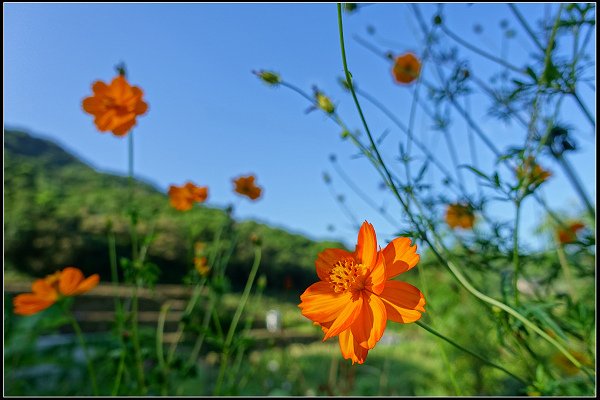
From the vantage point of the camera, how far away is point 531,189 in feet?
2.38

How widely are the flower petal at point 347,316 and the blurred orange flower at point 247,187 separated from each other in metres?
0.76

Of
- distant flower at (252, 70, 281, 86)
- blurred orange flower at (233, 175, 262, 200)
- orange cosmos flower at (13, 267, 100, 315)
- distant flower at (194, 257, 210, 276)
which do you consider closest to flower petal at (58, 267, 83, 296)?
orange cosmos flower at (13, 267, 100, 315)

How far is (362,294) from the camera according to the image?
53 cm

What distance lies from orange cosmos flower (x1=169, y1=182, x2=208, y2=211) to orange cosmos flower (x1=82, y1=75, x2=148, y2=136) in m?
0.24

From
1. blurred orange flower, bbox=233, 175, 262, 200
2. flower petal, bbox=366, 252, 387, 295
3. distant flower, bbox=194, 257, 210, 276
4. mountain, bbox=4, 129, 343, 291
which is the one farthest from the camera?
mountain, bbox=4, 129, 343, 291

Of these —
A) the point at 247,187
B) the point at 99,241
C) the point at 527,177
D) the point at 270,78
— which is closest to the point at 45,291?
the point at 247,187

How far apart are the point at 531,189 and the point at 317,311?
447mm

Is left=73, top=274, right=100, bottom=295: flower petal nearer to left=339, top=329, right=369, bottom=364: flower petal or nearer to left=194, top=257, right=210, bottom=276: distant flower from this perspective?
left=194, top=257, right=210, bottom=276: distant flower

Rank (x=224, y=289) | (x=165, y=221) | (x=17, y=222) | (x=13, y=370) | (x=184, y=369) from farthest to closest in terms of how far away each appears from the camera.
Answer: (x=165, y=221)
(x=17, y=222)
(x=13, y=370)
(x=224, y=289)
(x=184, y=369)

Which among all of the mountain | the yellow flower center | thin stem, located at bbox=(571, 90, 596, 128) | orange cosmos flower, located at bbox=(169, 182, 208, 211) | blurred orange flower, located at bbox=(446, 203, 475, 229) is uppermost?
thin stem, located at bbox=(571, 90, 596, 128)

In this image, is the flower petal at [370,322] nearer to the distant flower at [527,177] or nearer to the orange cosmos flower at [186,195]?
the distant flower at [527,177]

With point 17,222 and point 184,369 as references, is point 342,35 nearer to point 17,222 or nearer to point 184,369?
Answer: point 184,369

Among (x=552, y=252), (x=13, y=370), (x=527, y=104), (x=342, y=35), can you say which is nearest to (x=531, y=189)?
(x=342, y=35)

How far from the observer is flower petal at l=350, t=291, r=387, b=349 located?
0.48m
